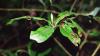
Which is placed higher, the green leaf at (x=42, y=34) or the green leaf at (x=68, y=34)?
the green leaf at (x=42, y=34)

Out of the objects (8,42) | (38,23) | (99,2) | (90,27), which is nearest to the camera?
(38,23)

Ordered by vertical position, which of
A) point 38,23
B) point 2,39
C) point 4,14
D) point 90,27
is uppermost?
point 38,23

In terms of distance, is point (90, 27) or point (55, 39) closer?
point (55, 39)

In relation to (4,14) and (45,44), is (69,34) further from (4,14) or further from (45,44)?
(4,14)

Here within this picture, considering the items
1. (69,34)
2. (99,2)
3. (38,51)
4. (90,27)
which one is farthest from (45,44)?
(99,2)

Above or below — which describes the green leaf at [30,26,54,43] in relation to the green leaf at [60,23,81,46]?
above

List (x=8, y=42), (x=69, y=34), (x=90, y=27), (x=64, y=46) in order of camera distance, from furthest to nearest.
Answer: (x=8, y=42) < (x=90, y=27) < (x=64, y=46) < (x=69, y=34)

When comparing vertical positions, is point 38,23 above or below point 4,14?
above
